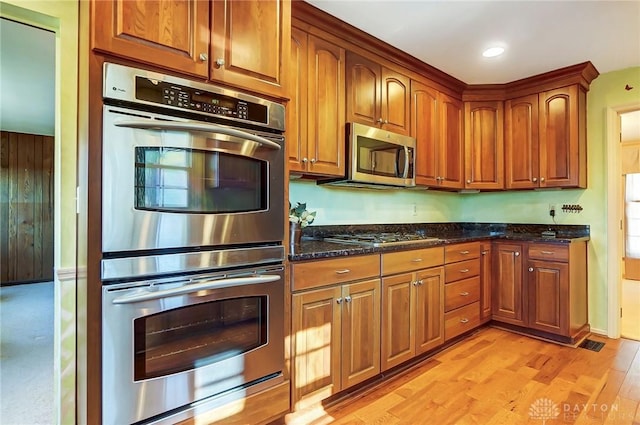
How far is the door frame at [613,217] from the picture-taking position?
3.11 m

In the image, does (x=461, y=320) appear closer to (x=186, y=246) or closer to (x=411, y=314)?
(x=411, y=314)

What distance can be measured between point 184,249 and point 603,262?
3722mm

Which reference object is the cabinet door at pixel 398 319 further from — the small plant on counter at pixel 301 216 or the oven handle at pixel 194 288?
the oven handle at pixel 194 288

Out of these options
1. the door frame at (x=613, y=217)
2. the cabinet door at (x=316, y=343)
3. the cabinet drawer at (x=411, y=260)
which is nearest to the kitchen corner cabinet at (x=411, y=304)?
the cabinet drawer at (x=411, y=260)

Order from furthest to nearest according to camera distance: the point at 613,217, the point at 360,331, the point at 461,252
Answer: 1. the point at 613,217
2. the point at 461,252
3. the point at 360,331

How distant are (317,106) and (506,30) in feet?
4.89

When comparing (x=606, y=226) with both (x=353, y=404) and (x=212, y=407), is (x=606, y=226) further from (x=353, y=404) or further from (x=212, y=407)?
(x=212, y=407)

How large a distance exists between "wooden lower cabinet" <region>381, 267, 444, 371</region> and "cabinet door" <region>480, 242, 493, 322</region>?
0.75 metres

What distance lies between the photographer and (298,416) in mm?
1875

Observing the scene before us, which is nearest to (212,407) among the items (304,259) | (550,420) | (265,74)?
(304,259)

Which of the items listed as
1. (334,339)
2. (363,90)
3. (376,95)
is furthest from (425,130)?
(334,339)

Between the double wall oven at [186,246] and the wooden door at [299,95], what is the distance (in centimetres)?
47

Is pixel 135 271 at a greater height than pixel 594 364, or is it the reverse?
pixel 135 271

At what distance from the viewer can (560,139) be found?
316cm
